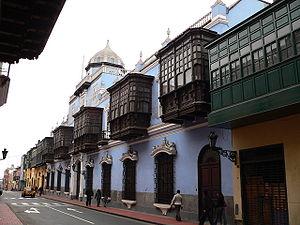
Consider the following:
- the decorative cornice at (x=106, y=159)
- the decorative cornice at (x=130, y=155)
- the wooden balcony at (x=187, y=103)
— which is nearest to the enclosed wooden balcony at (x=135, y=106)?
the decorative cornice at (x=130, y=155)

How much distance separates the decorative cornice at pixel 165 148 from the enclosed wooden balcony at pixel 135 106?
5.43 ft

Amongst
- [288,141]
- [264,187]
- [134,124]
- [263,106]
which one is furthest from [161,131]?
[263,106]

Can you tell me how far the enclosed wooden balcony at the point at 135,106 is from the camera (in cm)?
2306

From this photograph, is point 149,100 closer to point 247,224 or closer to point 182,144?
point 182,144

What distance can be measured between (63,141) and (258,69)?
3305 centimetres

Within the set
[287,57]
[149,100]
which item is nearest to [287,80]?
[287,57]

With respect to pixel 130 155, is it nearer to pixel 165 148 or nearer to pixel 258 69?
pixel 165 148

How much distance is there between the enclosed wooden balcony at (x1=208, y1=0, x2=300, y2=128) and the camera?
12.0m

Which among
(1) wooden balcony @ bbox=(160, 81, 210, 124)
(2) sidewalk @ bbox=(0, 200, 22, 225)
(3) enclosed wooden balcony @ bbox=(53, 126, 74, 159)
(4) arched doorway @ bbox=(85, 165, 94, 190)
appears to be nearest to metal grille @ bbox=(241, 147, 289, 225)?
(1) wooden balcony @ bbox=(160, 81, 210, 124)

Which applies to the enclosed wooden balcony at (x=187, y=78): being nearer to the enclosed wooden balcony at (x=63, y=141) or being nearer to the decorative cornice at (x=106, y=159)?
the decorative cornice at (x=106, y=159)

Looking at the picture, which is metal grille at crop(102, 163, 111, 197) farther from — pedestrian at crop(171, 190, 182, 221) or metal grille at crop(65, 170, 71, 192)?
metal grille at crop(65, 170, 71, 192)

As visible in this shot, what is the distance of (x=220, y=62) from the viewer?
51.1 feet

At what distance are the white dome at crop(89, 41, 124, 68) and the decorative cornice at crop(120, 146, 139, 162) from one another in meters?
15.4

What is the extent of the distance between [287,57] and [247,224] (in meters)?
6.73
